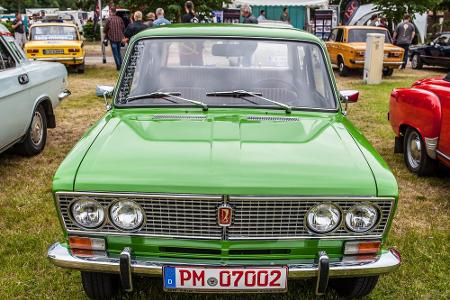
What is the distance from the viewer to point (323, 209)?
8.52 feet

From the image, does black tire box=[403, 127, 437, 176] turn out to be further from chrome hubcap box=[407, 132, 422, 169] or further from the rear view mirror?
the rear view mirror

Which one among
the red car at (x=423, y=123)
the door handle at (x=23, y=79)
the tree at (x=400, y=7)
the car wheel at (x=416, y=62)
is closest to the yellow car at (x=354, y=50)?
the car wheel at (x=416, y=62)

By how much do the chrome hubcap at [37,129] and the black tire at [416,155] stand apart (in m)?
4.64

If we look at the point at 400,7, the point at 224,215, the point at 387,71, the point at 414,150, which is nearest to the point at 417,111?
the point at 414,150

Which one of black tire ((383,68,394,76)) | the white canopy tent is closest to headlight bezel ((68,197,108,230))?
black tire ((383,68,394,76))

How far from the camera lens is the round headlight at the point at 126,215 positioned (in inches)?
102

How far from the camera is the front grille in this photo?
2.53m

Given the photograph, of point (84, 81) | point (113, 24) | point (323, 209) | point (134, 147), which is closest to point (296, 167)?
point (323, 209)

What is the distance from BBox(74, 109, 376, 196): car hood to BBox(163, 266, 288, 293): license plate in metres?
0.41

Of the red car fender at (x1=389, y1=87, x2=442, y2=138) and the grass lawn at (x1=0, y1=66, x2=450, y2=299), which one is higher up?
the red car fender at (x1=389, y1=87, x2=442, y2=138)

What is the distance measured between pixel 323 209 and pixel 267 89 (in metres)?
1.32

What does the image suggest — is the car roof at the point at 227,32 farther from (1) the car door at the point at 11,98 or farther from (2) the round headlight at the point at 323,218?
(1) the car door at the point at 11,98

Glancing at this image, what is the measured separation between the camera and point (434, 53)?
16234 mm

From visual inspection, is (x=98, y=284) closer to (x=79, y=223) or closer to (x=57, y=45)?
(x=79, y=223)
